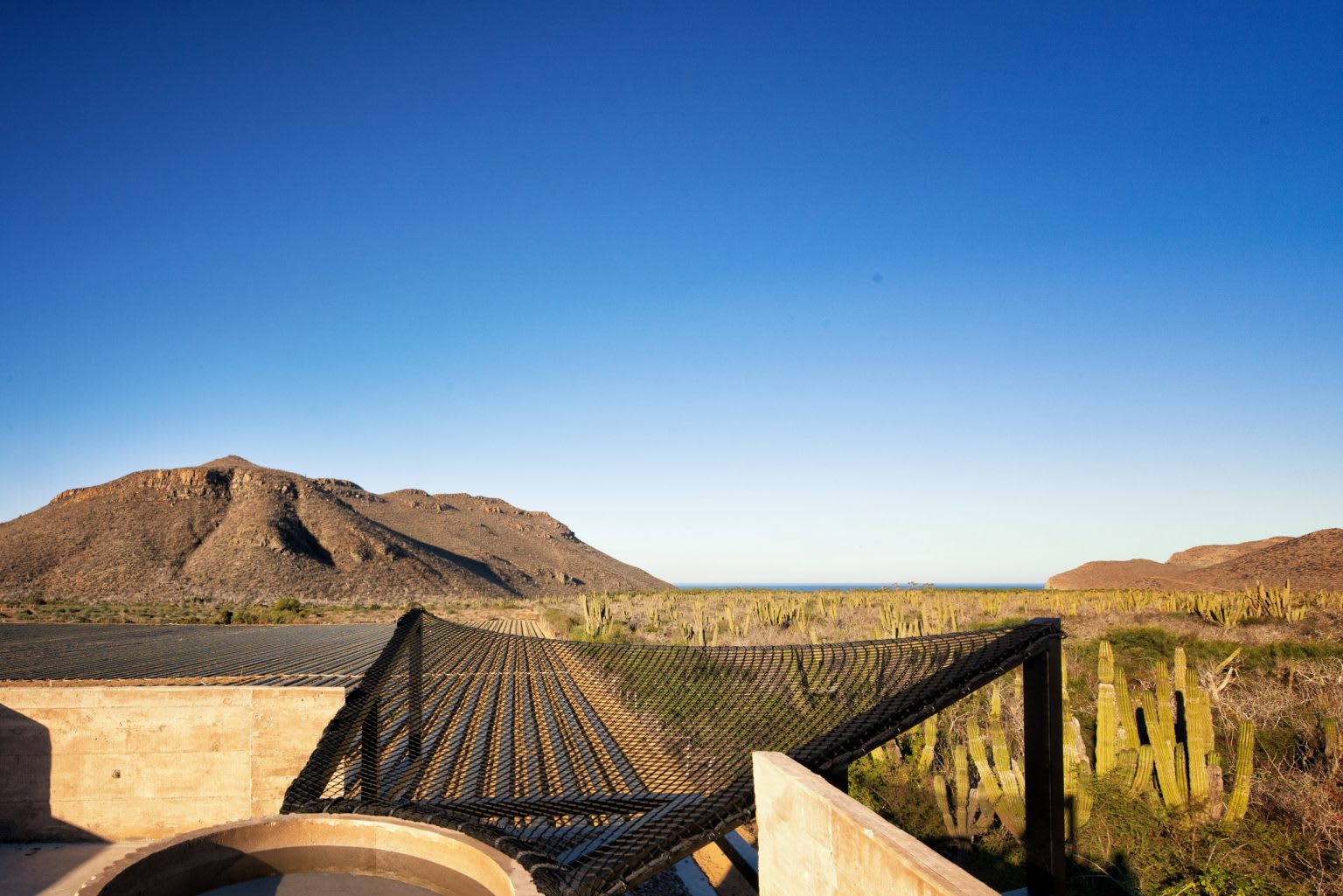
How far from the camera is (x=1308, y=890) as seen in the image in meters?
3.91

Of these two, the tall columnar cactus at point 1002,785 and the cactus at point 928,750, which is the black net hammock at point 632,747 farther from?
the cactus at point 928,750

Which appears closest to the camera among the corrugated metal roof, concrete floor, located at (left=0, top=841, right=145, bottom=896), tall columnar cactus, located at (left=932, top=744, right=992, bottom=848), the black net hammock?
the black net hammock

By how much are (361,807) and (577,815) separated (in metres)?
1.01

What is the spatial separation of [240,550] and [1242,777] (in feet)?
180

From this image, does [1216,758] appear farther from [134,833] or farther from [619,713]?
[134,833]

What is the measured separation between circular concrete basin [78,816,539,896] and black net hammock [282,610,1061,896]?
0.33 ft

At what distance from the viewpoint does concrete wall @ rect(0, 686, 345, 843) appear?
6863mm

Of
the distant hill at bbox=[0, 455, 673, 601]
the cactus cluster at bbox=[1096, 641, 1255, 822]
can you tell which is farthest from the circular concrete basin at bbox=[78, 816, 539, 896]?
the distant hill at bbox=[0, 455, 673, 601]

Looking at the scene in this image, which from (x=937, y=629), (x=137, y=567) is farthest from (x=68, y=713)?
(x=137, y=567)

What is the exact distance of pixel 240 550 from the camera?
50438 millimetres

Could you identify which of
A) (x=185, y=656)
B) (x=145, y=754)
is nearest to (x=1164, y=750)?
(x=145, y=754)

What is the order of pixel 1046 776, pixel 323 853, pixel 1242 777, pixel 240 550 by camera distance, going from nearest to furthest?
pixel 1046 776
pixel 323 853
pixel 1242 777
pixel 240 550

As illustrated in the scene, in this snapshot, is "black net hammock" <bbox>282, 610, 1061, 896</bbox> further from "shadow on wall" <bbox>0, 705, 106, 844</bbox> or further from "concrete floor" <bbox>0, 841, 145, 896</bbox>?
"shadow on wall" <bbox>0, 705, 106, 844</bbox>

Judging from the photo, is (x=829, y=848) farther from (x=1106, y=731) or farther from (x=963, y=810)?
(x=1106, y=731)
